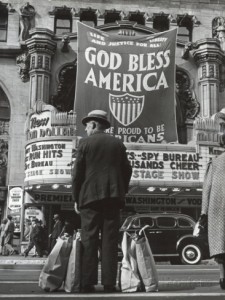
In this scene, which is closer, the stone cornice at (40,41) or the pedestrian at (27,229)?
the pedestrian at (27,229)

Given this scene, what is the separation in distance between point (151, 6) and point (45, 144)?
1191 cm

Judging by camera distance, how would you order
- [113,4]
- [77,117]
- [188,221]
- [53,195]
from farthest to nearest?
[113,4]
[53,195]
[77,117]
[188,221]

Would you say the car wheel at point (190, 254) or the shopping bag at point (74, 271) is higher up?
the shopping bag at point (74, 271)

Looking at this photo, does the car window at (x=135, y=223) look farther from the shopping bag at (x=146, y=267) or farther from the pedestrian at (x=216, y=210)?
the shopping bag at (x=146, y=267)

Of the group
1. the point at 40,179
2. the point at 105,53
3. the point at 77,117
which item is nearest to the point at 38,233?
the point at 40,179

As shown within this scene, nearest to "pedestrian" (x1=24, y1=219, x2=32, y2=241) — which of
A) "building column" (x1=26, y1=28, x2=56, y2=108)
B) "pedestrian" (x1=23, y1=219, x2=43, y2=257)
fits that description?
"pedestrian" (x1=23, y1=219, x2=43, y2=257)

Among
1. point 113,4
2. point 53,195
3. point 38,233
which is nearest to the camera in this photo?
point 38,233

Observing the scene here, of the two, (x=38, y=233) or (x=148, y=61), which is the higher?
(x=148, y=61)

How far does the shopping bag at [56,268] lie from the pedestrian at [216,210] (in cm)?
151

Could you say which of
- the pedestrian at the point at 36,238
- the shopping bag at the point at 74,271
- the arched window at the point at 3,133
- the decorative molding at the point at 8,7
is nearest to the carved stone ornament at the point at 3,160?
the arched window at the point at 3,133

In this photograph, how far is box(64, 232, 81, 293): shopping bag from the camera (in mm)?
4664

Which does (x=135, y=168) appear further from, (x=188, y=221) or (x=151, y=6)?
(x=151, y=6)

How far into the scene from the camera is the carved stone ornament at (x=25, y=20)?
26.4m

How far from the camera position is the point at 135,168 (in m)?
21.2
